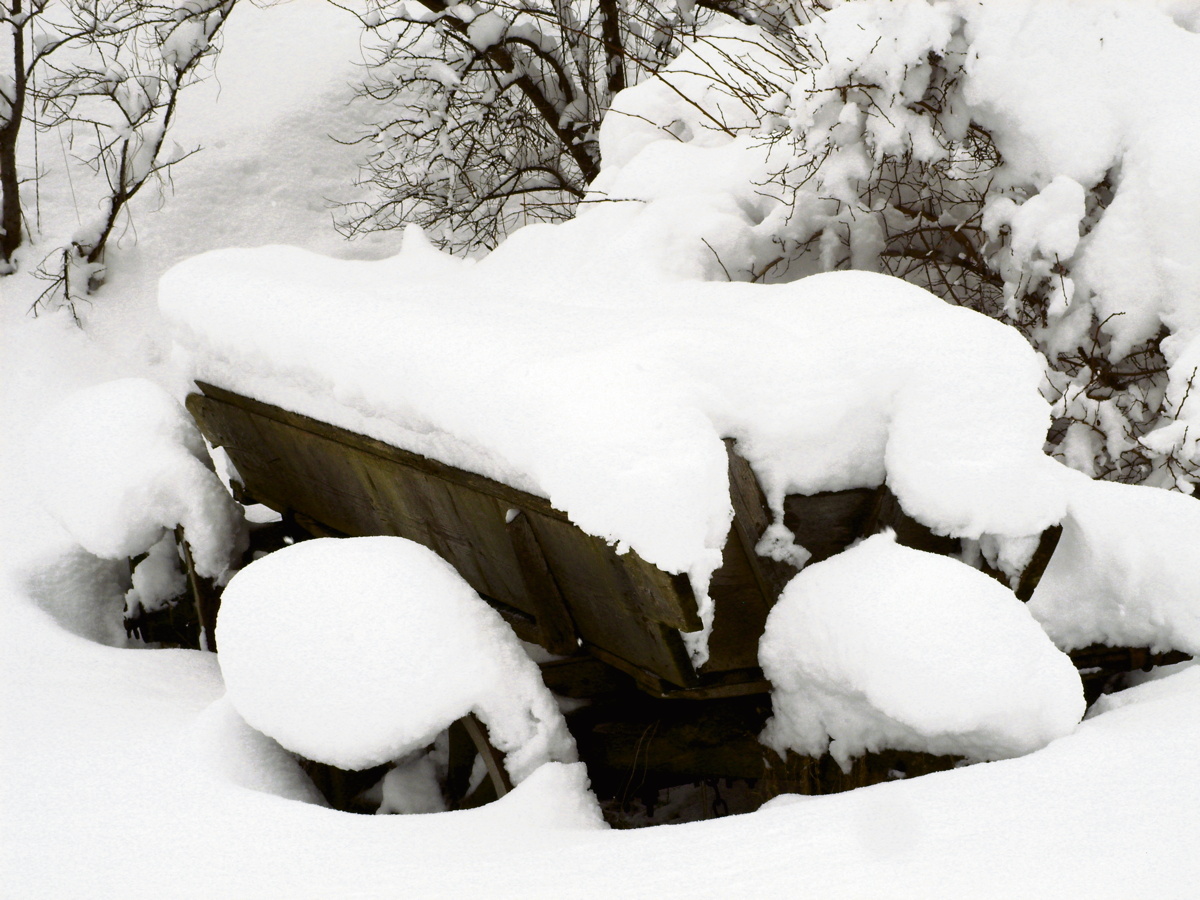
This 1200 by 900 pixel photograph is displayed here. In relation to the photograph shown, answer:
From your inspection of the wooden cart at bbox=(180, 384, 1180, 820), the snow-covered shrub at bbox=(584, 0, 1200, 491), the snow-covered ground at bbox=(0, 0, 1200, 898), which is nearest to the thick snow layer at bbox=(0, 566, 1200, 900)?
the snow-covered ground at bbox=(0, 0, 1200, 898)

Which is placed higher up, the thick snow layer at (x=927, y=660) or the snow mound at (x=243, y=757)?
the thick snow layer at (x=927, y=660)

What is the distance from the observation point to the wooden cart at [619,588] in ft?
7.85

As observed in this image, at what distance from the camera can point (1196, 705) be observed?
85.0 inches

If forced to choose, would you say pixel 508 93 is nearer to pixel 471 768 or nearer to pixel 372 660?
pixel 471 768

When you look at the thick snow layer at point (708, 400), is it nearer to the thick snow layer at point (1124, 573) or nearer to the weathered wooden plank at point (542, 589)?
the weathered wooden plank at point (542, 589)

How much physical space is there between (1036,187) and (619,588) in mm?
2439

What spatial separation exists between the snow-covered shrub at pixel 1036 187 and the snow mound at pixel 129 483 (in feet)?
6.82

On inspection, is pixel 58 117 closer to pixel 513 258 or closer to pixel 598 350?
pixel 513 258

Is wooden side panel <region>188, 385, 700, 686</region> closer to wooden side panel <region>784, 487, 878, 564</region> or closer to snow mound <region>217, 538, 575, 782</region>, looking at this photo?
snow mound <region>217, 538, 575, 782</region>

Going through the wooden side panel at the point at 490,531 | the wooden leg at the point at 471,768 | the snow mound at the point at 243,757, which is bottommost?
the wooden leg at the point at 471,768

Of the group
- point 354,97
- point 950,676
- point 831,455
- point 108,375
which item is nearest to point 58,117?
point 354,97

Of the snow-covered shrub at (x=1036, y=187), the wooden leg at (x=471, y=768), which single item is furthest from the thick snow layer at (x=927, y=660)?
the snow-covered shrub at (x=1036, y=187)

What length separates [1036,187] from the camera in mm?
3627

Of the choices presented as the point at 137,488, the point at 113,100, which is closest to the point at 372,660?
the point at 137,488
